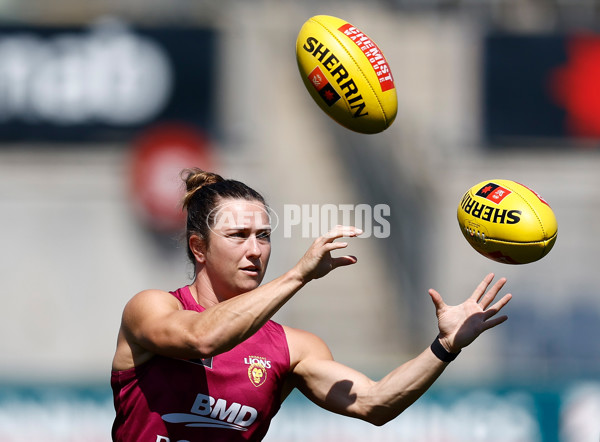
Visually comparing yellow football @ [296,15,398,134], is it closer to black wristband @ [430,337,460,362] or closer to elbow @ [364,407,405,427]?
black wristband @ [430,337,460,362]

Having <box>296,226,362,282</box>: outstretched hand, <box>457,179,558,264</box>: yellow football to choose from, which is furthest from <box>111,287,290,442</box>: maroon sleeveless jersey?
<box>457,179,558,264</box>: yellow football

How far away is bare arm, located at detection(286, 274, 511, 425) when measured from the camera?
4.36 metres

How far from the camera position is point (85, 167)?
1227cm

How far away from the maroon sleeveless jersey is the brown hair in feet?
1.08

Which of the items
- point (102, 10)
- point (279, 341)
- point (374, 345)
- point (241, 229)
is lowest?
point (374, 345)

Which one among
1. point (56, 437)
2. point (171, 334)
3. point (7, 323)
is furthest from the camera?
point (7, 323)

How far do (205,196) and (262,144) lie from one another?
7859 mm

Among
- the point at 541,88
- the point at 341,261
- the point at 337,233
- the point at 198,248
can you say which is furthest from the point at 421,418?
the point at 541,88

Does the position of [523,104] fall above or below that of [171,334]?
above

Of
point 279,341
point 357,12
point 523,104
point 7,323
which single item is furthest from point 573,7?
point 279,341

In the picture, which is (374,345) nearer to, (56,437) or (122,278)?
(122,278)

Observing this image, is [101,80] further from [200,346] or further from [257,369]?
[200,346]

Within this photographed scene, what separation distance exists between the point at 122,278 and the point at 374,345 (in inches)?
128

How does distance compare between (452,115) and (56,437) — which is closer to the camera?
(56,437)
